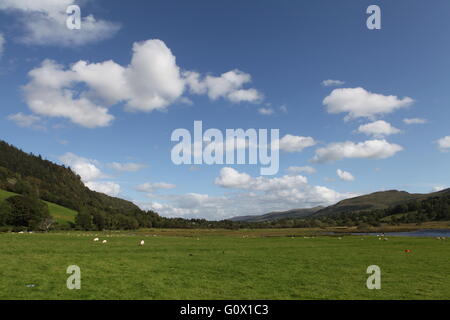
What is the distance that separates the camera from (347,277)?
24.9 meters

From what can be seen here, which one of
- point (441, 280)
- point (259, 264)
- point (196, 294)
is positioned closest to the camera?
point (196, 294)

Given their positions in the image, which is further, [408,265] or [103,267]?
[408,265]

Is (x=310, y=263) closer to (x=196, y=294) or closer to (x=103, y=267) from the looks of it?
(x=196, y=294)

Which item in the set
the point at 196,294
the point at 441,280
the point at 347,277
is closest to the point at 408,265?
the point at 441,280

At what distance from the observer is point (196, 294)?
19.1m

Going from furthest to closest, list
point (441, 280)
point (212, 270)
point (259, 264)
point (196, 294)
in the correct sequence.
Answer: point (259, 264)
point (212, 270)
point (441, 280)
point (196, 294)

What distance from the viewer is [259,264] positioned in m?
31.8
